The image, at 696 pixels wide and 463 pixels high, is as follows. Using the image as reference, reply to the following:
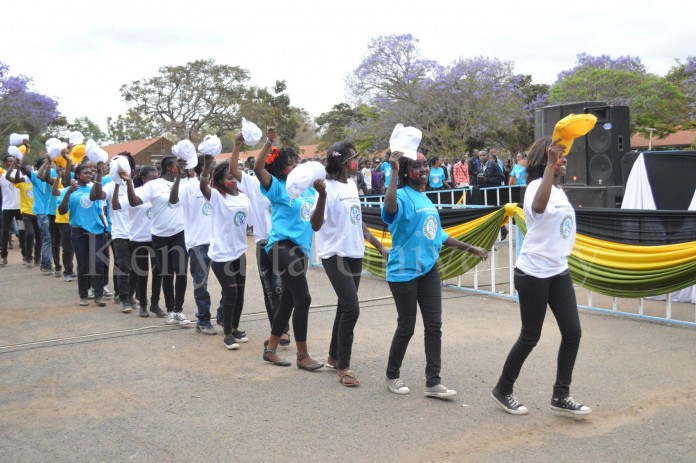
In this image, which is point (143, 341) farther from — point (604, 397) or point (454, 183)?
point (454, 183)

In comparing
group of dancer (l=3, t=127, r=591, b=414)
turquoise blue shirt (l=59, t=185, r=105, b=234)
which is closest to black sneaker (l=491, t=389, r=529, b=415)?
group of dancer (l=3, t=127, r=591, b=414)

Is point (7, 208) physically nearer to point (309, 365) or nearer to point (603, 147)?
point (309, 365)

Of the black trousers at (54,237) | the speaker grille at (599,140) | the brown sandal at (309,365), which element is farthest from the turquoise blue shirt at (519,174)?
the brown sandal at (309,365)

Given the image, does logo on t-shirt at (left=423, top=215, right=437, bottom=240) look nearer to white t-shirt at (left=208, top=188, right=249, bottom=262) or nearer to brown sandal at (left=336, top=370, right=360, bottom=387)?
brown sandal at (left=336, top=370, right=360, bottom=387)

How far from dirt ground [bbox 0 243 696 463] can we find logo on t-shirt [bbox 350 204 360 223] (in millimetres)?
1350

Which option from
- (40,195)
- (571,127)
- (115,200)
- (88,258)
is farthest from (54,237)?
(571,127)

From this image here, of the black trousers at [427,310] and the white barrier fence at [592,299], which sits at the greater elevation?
the black trousers at [427,310]

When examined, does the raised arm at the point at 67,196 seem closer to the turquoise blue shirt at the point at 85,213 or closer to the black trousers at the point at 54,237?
the turquoise blue shirt at the point at 85,213

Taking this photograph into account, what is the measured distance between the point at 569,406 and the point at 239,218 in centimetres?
376

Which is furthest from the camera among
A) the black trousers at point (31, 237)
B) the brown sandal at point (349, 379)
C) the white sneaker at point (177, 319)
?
the black trousers at point (31, 237)

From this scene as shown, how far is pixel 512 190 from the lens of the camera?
16.2 m

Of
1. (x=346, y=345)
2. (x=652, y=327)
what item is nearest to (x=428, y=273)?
(x=346, y=345)

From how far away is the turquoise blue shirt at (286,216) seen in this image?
Result: 20.5ft

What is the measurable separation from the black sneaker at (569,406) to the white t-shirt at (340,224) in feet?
6.33
